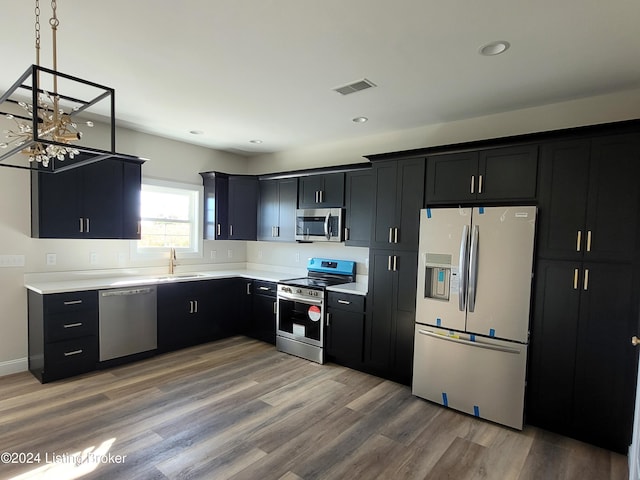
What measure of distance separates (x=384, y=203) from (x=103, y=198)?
122 inches

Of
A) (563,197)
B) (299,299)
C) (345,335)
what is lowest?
(345,335)

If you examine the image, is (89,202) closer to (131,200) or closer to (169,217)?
(131,200)

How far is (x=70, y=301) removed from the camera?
3432 mm

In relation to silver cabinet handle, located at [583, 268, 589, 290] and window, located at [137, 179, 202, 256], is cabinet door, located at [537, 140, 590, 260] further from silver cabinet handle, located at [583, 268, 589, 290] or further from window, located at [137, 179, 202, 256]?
window, located at [137, 179, 202, 256]

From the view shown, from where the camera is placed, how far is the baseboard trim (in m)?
3.47

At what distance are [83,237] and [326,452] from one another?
10.8 ft

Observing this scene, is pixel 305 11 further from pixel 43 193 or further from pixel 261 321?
pixel 261 321

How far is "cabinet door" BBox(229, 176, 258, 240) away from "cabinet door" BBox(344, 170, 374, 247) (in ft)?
5.40

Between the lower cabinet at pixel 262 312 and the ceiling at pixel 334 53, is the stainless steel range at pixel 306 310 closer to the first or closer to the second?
the lower cabinet at pixel 262 312

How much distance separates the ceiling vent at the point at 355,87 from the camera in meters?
2.80

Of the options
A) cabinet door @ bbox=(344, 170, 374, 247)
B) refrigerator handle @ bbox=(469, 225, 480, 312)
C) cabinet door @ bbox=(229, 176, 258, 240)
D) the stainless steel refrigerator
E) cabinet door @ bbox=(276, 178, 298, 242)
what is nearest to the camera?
the stainless steel refrigerator

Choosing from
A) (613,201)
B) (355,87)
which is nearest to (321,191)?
(355,87)

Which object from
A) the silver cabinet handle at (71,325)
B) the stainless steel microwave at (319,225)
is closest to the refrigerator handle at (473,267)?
the stainless steel microwave at (319,225)

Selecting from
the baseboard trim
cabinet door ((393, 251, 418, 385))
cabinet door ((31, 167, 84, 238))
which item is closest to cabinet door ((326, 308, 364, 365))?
cabinet door ((393, 251, 418, 385))
